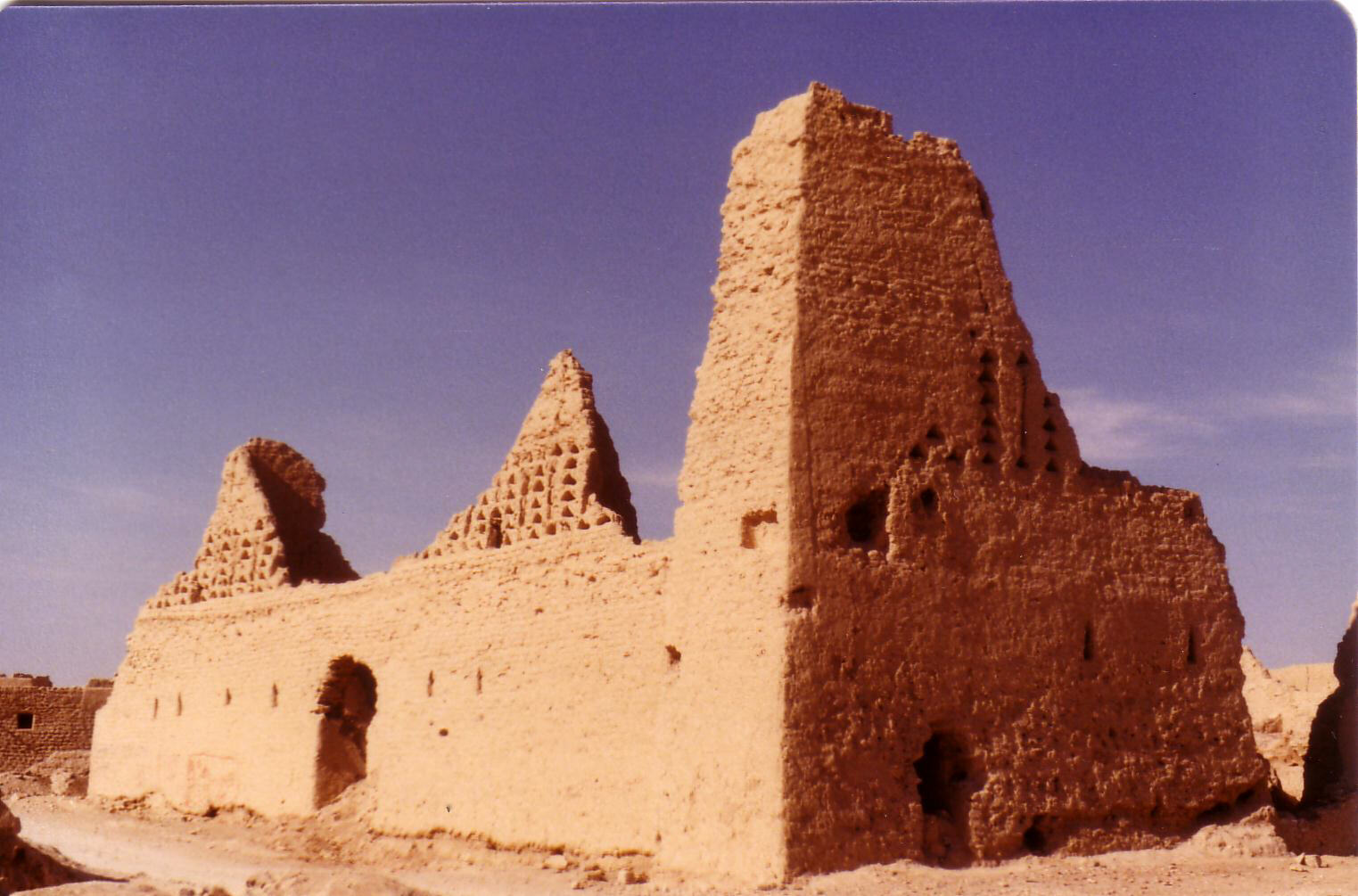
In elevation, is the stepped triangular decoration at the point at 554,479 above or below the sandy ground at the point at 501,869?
above

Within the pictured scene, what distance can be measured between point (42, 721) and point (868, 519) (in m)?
19.1

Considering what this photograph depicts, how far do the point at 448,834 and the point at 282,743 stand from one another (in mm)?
3439

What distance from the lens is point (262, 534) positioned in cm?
1852

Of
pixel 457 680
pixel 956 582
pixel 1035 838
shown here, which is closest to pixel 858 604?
pixel 956 582

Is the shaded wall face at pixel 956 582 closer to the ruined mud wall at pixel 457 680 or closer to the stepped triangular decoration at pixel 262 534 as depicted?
the ruined mud wall at pixel 457 680

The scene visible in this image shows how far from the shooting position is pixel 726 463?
1105 centimetres

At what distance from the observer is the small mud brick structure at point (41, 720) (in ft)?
82.2

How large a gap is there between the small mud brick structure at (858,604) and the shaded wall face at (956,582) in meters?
0.02

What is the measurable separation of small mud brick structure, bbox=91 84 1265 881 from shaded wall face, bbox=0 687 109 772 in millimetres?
14240

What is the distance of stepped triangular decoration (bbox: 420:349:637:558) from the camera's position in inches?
536

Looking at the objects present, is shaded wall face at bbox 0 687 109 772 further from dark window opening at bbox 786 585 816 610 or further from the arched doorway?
dark window opening at bbox 786 585 816 610

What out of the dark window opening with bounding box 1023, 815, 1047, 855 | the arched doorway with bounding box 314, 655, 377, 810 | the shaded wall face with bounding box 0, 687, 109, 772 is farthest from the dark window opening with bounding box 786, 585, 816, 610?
the shaded wall face with bounding box 0, 687, 109, 772

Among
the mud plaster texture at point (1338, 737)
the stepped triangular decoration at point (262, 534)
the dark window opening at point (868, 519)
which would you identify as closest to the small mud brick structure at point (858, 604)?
the dark window opening at point (868, 519)

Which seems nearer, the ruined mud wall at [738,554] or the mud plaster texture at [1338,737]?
the ruined mud wall at [738,554]
